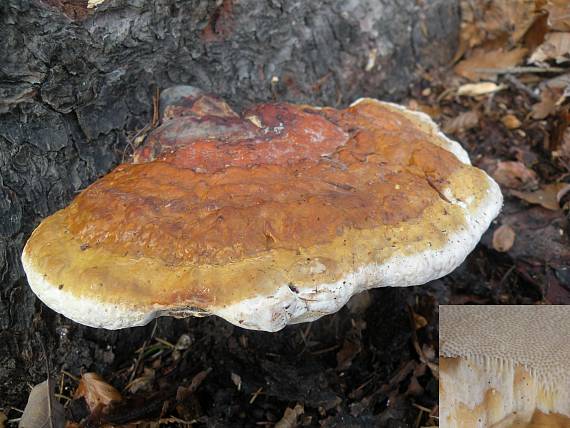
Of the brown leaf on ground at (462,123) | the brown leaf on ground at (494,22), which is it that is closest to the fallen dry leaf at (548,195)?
the brown leaf on ground at (462,123)

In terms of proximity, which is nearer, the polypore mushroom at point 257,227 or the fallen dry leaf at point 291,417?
the polypore mushroom at point 257,227

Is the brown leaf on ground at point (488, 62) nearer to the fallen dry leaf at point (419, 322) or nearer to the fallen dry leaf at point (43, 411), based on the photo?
the fallen dry leaf at point (419, 322)

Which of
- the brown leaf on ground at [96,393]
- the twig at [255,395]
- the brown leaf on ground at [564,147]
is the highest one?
the brown leaf on ground at [564,147]

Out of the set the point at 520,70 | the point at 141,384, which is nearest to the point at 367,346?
the point at 141,384

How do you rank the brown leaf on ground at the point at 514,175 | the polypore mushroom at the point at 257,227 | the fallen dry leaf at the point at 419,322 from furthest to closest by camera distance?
the brown leaf on ground at the point at 514,175
the fallen dry leaf at the point at 419,322
the polypore mushroom at the point at 257,227

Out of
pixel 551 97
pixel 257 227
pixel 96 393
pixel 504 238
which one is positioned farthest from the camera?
pixel 551 97

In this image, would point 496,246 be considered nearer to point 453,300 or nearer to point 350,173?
point 453,300

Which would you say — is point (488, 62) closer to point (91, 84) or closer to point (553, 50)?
point (553, 50)

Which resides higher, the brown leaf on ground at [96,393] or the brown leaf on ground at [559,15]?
the brown leaf on ground at [559,15]
